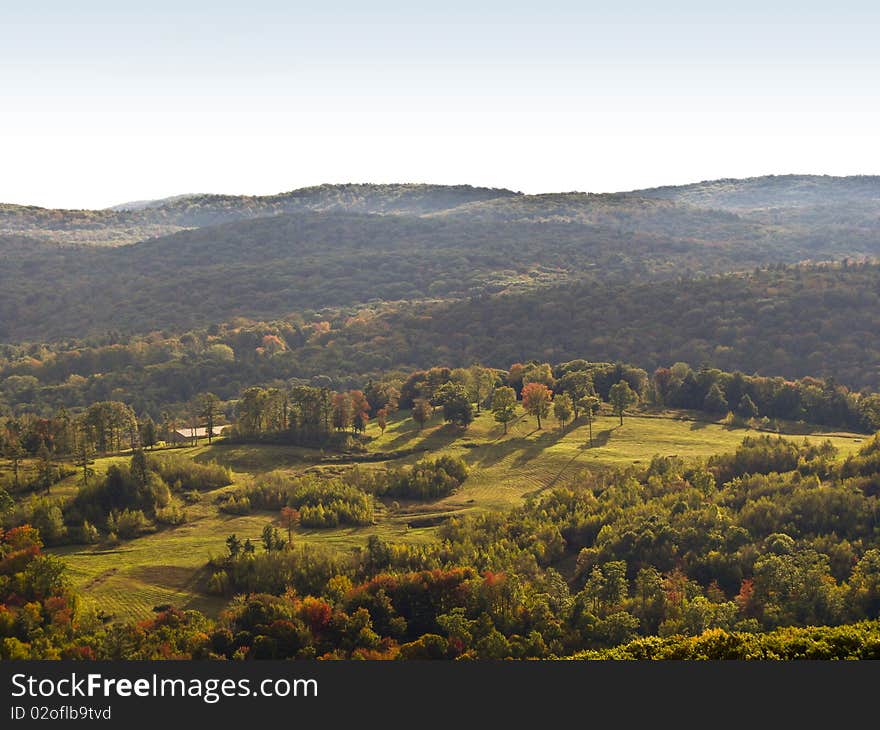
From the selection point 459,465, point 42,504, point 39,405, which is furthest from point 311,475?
point 39,405

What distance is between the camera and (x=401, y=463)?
113188mm

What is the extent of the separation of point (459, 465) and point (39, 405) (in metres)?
134

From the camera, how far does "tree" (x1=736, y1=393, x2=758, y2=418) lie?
14025 centimetres

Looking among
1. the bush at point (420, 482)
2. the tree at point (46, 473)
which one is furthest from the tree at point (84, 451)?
the bush at point (420, 482)

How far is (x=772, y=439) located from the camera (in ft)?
373

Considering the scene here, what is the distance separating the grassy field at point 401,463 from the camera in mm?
72312

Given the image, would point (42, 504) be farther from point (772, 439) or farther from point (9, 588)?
point (772, 439)

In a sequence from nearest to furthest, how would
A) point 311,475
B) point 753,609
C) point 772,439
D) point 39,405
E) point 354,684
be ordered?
point 354,684 → point 753,609 → point 311,475 → point 772,439 → point 39,405

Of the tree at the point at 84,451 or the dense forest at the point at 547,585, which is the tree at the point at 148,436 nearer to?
the tree at the point at 84,451

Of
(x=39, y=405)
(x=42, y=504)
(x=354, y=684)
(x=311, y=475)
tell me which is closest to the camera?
(x=354, y=684)

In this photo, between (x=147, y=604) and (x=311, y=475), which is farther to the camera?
(x=311, y=475)

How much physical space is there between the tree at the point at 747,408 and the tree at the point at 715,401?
251cm

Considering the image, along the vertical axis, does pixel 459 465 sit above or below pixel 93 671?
below

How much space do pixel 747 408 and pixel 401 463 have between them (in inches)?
2510
